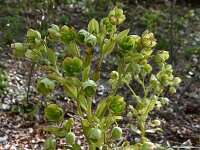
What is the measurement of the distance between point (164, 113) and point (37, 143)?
1139 mm

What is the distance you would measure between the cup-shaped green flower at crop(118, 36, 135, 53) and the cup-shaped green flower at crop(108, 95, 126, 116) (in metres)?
0.15

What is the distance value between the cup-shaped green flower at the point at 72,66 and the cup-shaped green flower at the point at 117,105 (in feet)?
Result: 0.55

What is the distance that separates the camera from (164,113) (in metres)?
3.69

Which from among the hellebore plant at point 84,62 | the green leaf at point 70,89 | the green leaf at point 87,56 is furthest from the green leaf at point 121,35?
the green leaf at point 70,89

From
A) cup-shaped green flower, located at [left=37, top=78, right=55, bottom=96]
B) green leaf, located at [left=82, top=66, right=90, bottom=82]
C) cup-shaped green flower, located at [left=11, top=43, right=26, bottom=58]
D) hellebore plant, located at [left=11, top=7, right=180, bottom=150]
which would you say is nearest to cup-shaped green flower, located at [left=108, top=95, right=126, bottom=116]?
hellebore plant, located at [left=11, top=7, right=180, bottom=150]

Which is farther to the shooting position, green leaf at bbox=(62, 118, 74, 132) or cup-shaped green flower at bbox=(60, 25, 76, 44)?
green leaf at bbox=(62, 118, 74, 132)

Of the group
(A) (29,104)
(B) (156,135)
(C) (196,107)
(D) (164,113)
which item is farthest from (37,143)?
(C) (196,107)

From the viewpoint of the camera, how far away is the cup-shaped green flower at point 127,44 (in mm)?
1365

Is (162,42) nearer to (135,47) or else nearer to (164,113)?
(164,113)

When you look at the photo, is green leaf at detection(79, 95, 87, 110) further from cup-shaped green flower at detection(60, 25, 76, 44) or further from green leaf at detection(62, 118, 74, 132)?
cup-shaped green flower at detection(60, 25, 76, 44)

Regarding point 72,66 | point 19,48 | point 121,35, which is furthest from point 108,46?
point 19,48

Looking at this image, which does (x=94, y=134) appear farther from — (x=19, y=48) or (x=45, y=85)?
(x=19, y=48)

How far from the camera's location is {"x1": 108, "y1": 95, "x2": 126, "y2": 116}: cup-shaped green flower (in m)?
1.40

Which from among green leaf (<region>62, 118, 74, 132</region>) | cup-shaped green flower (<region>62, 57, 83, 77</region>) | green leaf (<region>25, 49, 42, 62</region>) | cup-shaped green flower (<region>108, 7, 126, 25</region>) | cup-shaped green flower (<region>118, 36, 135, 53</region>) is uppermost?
cup-shaped green flower (<region>108, 7, 126, 25</region>)
